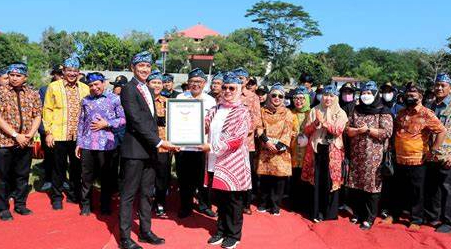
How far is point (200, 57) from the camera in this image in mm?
44531

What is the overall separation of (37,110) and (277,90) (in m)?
3.12

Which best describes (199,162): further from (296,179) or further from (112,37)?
(112,37)

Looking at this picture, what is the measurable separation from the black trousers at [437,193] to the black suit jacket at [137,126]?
3607 millimetres

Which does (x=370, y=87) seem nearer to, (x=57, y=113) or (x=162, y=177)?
(x=162, y=177)

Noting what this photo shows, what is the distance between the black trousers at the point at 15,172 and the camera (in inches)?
197

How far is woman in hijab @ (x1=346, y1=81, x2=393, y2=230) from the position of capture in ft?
16.8

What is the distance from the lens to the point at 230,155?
4.40 m

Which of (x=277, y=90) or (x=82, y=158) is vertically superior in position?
(x=277, y=90)

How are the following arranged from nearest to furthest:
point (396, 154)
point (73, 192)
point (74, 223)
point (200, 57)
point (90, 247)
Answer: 1. point (90, 247)
2. point (74, 223)
3. point (396, 154)
4. point (73, 192)
5. point (200, 57)

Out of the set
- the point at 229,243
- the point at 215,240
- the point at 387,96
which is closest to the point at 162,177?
the point at 215,240

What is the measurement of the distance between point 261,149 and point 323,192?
39.8 inches

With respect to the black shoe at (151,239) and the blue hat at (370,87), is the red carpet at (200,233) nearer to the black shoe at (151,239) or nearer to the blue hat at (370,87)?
the black shoe at (151,239)

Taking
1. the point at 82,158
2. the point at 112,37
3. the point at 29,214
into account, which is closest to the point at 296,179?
the point at 82,158

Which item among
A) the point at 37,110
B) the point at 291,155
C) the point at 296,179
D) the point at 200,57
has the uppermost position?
the point at 200,57
